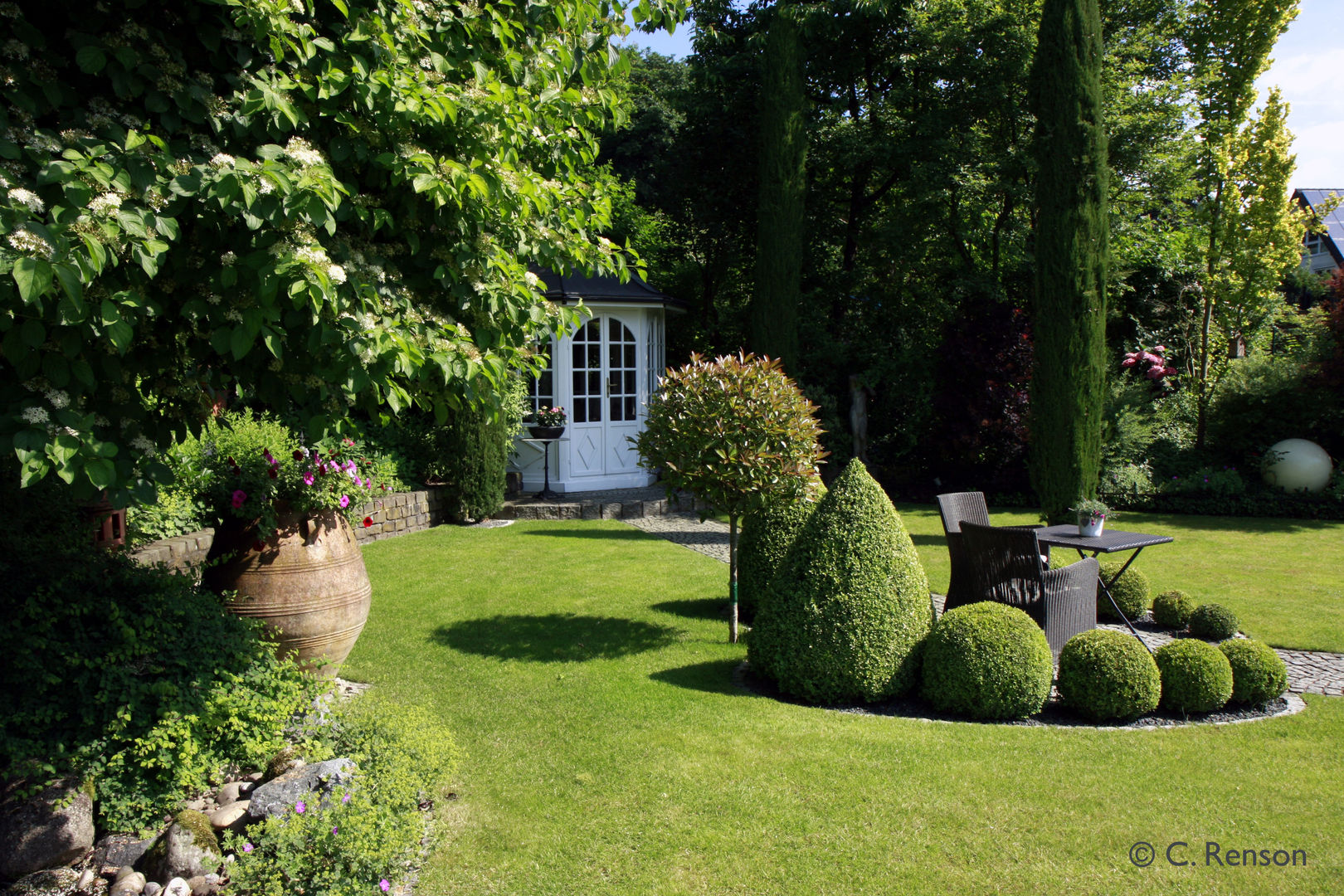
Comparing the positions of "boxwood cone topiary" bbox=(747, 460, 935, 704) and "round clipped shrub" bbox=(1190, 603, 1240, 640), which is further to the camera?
"round clipped shrub" bbox=(1190, 603, 1240, 640)

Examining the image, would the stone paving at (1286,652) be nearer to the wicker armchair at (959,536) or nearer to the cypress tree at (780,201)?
the wicker armchair at (959,536)

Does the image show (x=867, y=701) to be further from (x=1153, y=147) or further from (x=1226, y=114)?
(x=1226, y=114)

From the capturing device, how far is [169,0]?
2678mm

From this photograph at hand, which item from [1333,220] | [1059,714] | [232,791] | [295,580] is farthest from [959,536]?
[1333,220]

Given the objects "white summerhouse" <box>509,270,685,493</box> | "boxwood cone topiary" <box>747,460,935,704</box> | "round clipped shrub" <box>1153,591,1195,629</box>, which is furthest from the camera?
"white summerhouse" <box>509,270,685,493</box>

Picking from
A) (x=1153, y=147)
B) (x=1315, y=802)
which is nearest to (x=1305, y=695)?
(x=1315, y=802)

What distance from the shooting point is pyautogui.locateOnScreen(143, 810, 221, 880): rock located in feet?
9.95

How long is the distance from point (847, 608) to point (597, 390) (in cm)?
933

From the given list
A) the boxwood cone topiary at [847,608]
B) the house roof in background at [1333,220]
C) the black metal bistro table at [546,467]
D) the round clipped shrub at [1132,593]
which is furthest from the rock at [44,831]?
the house roof in background at [1333,220]

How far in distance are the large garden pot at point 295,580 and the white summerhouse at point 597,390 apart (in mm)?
8260

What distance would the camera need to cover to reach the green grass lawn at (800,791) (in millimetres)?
3268

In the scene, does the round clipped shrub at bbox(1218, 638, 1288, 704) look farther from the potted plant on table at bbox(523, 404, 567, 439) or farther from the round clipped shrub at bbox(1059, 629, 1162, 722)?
the potted plant on table at bbox(523, 404, 567, 439)

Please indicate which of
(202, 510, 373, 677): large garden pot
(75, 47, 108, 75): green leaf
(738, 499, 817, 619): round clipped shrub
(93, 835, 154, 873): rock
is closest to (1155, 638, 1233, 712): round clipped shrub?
(738, 499, 817, 619): round clipped shrub

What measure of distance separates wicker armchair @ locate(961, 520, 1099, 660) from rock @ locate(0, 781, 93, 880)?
4.99 metres
